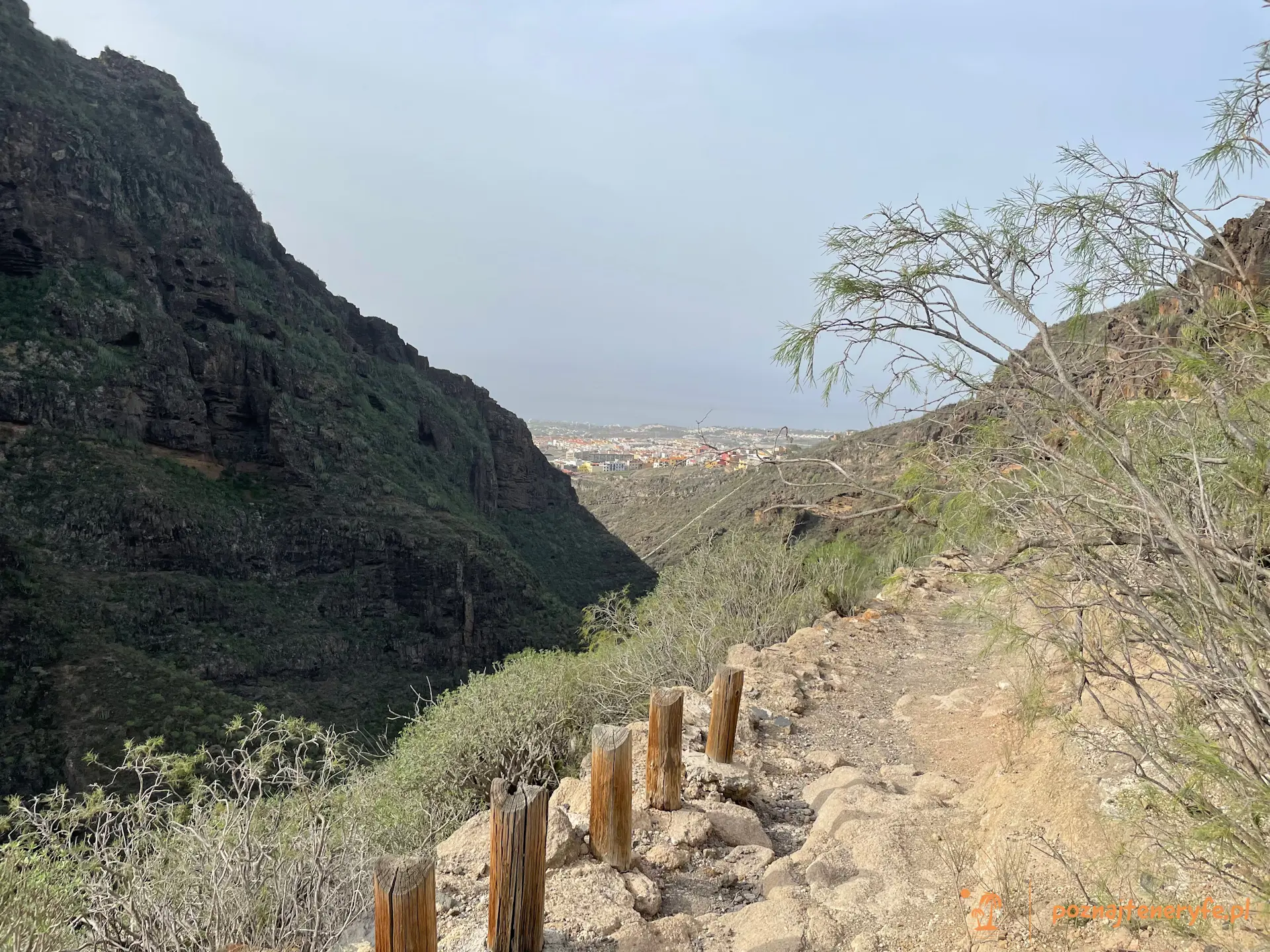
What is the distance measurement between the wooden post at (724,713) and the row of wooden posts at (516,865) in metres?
1.23

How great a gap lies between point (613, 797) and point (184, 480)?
105 ft

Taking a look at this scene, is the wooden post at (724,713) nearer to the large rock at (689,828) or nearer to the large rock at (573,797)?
the large rock at (689,828)

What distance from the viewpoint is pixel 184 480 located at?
1148 inches

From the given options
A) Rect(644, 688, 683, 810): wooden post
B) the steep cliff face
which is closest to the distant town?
Rect(644, 688, 683, 810): wooden post

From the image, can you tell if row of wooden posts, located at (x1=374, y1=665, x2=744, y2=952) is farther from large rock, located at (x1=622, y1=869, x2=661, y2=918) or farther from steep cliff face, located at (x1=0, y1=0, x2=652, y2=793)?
steep cliff face, located at (x1=0, y1=0, x2=652, y2=793)

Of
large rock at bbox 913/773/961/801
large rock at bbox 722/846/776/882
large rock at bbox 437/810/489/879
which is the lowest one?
large rock at bbox 913/773/961/801

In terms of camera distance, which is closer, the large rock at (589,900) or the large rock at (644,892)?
Answer: the large rock at (589,900)

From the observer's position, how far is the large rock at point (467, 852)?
10.0ft

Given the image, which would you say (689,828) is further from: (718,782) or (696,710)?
(696,710)

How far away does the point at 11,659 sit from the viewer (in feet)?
59.3

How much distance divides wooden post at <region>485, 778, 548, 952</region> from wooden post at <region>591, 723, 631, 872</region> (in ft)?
1.95

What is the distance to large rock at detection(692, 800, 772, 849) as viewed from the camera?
3555 millimetres

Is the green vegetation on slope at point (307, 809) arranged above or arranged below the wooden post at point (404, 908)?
below

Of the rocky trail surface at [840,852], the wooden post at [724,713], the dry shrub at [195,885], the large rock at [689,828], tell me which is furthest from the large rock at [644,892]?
the wooden post at [724,713]
